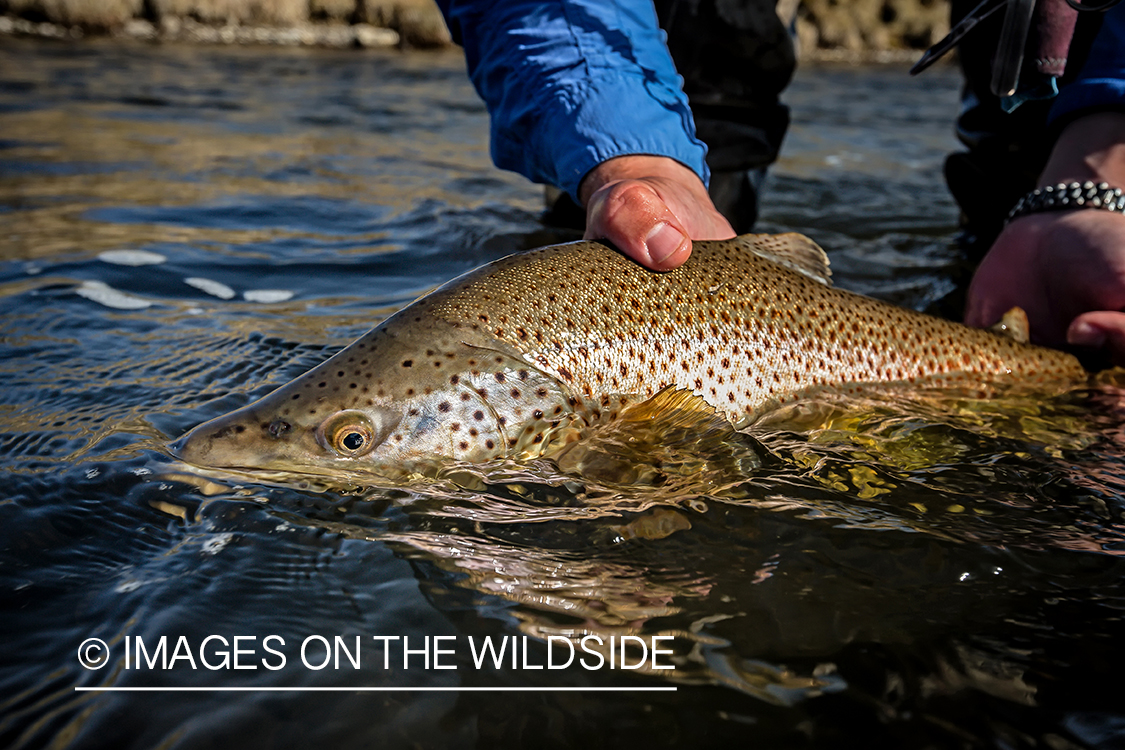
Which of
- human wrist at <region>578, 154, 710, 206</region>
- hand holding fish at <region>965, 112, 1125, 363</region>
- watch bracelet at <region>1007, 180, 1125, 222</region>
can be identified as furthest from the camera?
watch bracelet at <region>1007, 180, 1125, 222</region>

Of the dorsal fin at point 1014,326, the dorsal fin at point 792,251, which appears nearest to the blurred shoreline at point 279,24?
the dorsal fin at point 1014,326

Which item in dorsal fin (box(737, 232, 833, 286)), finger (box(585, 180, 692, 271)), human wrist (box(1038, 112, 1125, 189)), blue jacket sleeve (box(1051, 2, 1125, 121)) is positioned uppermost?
blue jacket sleeve (box(1051, 2, 1125, 121))

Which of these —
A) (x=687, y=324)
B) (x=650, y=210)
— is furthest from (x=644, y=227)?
(x=687, y=324)

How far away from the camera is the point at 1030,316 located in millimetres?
3590

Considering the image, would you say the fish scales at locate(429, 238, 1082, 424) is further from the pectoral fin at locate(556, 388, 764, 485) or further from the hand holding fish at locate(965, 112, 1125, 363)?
the hand holding fish at locate(965, 112, 1125, 363)

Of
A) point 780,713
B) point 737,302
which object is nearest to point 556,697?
point 780,713

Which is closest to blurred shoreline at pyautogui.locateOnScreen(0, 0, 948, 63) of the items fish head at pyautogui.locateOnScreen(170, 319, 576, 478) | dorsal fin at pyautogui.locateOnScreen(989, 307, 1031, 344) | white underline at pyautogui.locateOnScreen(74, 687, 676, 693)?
dorsal fin at pyautogui.locateOnScreen(989, 307, 1031, 344)

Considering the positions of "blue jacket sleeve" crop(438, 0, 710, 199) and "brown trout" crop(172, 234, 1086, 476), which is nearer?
"brown trout" crop(172, 234, 1086, 476)

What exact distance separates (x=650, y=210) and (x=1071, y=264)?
193 cm

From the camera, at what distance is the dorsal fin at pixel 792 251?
2.91 m

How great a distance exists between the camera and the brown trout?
2365 mm

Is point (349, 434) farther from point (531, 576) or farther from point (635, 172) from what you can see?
point (635, 172)

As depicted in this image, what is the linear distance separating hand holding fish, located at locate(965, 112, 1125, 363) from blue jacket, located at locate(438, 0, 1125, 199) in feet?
0.57

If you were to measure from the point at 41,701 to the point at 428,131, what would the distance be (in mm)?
9382
